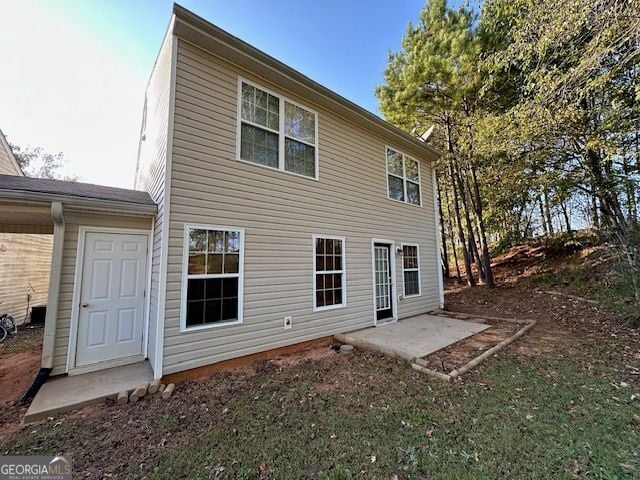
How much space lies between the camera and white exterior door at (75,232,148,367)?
4117 millimetres

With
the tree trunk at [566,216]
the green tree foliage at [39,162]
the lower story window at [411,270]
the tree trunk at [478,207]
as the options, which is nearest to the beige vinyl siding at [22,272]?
the lower story window at [411,270]

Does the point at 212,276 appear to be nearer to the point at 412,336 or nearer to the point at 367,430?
the point at 367,430

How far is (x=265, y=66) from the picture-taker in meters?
4.74

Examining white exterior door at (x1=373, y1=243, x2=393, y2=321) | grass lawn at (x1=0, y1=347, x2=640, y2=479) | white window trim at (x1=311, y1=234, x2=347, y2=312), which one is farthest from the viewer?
white exterior door at (x1=373, y1=243, x2=393, y2=321)

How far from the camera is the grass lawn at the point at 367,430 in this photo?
88.4 inches

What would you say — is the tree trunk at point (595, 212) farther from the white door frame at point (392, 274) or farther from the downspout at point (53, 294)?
the downspout at point (53, 294)

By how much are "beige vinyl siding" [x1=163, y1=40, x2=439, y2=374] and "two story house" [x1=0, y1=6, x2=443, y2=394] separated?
2cm

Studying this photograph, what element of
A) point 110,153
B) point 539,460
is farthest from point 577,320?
point 110,153

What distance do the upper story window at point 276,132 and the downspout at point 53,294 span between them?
2.79 m

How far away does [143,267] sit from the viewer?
4598mm

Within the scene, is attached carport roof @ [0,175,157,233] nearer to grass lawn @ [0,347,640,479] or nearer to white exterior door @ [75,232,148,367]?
white exterior door @ [75,232,148,367]

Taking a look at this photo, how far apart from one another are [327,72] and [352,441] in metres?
9.94

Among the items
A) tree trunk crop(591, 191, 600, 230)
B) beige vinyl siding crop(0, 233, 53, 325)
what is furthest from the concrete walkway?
beige vinyl siding crop(0, 233, 53, 325)

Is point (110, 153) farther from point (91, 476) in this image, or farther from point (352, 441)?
point (352, 441)
